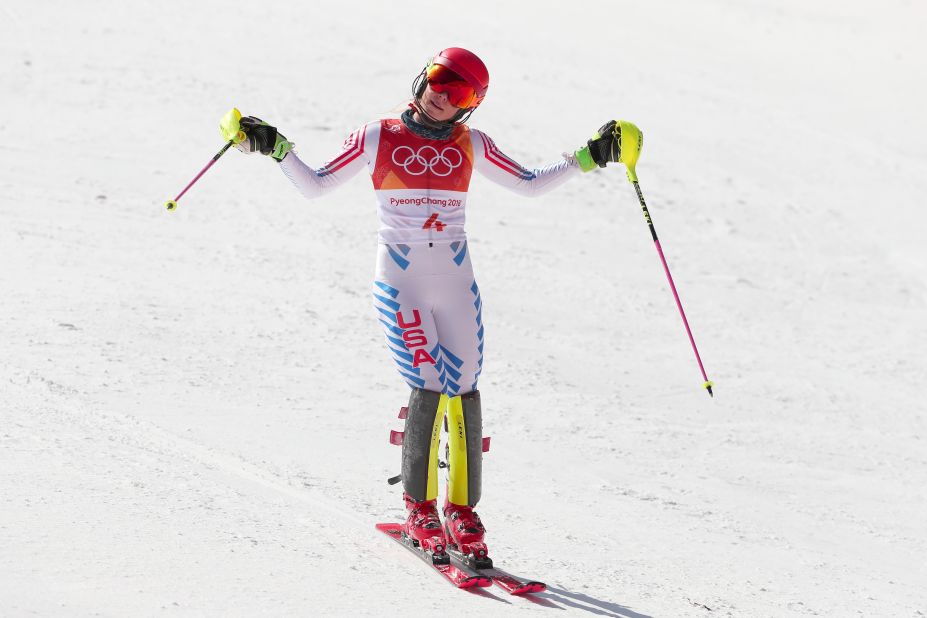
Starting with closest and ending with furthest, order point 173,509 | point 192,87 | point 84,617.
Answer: point 84,617 < point 173,509 < point 192,87

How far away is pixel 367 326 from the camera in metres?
9.12

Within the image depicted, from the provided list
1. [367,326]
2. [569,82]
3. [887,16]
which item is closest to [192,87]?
[569,82]

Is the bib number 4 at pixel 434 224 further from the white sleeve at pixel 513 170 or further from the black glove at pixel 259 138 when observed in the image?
the black glove at pixel 259 138

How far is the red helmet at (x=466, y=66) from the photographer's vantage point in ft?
16.8

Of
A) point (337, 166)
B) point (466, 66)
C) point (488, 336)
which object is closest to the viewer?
point (466, 66)

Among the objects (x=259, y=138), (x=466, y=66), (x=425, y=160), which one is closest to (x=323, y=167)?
(x=259, y=138)

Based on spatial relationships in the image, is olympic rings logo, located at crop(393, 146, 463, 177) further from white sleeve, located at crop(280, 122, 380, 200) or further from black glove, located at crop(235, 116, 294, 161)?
black glove, located at crop(235, 116, 294, 161)

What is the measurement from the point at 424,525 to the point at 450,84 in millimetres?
1918

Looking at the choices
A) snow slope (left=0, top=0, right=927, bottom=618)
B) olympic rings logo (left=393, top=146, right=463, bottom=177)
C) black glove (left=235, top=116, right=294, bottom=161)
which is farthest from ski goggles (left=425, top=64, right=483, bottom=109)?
snow slope (left=0, top=0, right=927, bottom=618)

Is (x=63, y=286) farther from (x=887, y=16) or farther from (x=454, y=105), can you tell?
(x=887, y=16)

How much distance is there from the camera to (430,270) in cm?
522

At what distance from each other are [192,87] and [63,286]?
660 cm

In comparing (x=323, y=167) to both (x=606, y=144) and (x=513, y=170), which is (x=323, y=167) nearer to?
(x=513, y=170)

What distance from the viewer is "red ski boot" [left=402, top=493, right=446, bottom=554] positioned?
5.13 metres
